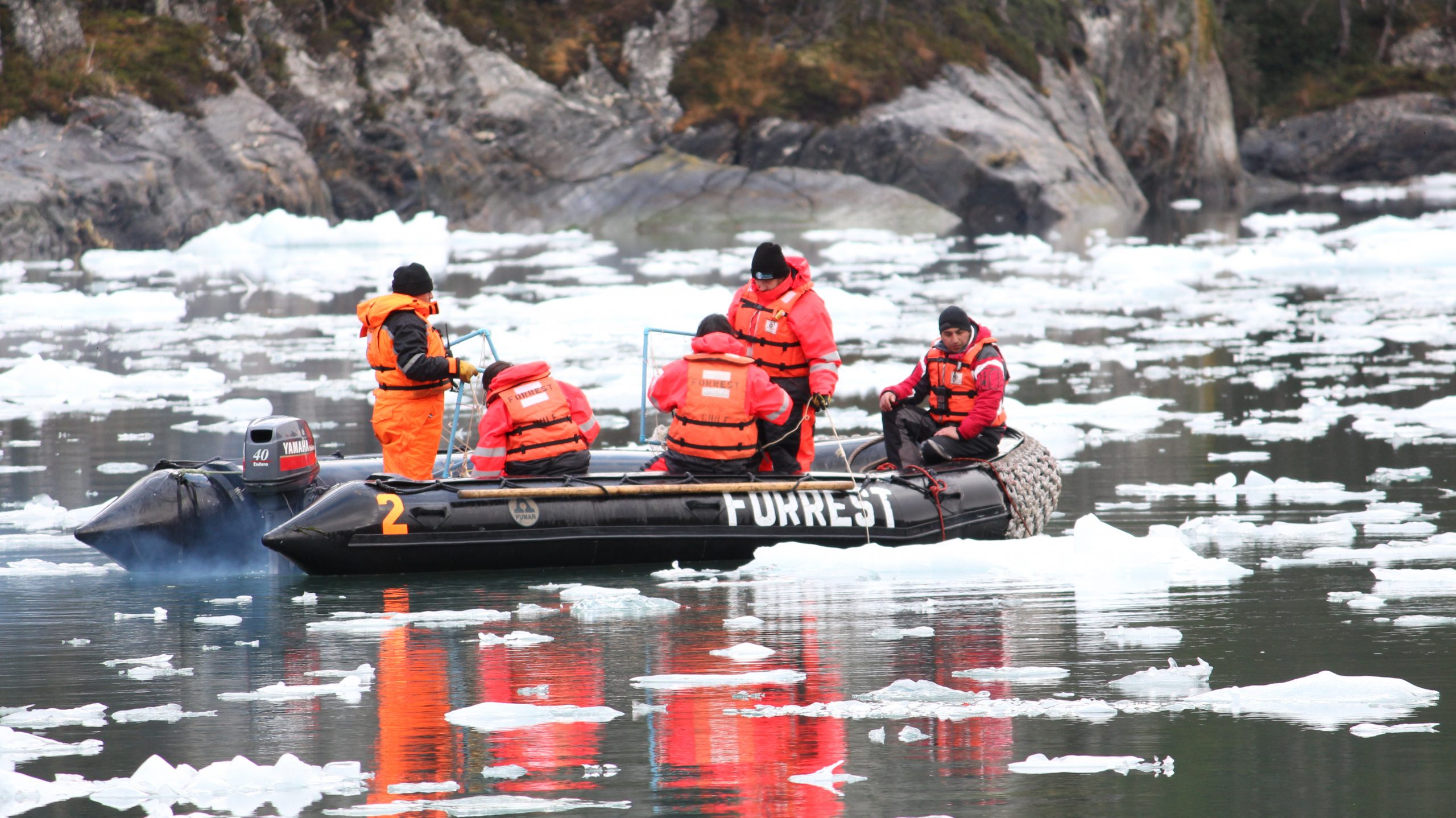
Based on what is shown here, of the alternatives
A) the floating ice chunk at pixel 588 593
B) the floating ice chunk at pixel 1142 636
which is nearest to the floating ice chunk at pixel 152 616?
the floating ice chunk at pixel 588 593

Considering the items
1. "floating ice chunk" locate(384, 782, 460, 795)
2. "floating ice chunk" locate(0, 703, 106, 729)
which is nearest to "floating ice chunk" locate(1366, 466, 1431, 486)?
"floating ice chunk" locate(384, 782, 460, 795)

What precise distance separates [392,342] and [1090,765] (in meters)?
4.58

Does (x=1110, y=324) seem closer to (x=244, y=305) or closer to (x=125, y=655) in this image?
(x=244, y=305)

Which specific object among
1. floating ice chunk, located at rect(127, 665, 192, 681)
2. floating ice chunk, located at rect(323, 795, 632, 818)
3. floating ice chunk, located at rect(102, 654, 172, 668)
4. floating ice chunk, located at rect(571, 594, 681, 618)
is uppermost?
floating ice chunk, located at rect(571, 594, 681, 618)

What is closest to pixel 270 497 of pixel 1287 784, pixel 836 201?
pixel 1287 784

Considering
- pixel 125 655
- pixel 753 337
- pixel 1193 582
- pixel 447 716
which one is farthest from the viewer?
pixel 753 337

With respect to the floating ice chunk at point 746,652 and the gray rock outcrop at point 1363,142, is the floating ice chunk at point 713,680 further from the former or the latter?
the gray rock outcrop at point 1363,142

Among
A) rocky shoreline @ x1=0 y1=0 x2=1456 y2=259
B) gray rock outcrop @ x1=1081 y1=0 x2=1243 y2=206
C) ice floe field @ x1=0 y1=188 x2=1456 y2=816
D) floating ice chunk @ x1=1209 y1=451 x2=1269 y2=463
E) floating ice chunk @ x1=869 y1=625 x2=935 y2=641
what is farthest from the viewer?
gray rock outcrop @ x1=1081 y1=0 x2=1243 y2=206

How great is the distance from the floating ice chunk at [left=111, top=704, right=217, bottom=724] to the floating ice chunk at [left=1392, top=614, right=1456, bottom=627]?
14.1 ft

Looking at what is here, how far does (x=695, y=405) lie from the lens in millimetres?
7934

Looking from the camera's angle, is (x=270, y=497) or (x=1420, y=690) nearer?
(x=1420, y=690)

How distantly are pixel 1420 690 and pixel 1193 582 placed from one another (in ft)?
6.27

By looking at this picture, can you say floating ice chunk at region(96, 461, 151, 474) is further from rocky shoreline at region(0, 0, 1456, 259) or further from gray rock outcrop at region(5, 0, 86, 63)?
gray rock outcrop at region(5, 0, 86, 63)

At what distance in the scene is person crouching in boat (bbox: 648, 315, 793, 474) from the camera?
25.6ft
